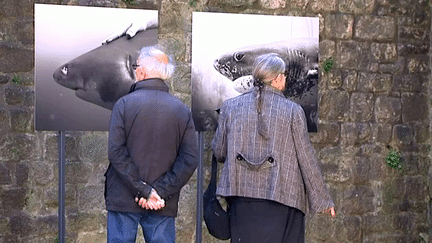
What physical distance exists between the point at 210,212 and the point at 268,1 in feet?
8.63

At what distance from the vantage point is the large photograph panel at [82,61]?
559 centimetres

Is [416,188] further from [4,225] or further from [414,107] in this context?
[4,225]

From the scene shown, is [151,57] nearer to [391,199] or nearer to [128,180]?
[128,180]

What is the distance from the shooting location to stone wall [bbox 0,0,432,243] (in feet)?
18.5

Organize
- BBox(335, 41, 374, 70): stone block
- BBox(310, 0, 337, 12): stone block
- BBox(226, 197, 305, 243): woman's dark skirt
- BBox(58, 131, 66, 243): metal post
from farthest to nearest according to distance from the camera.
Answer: BBox(335, 41, 374, 70): stone block → BBox(310, 0, 337, 12): stone block → BBox(58, 131, 66, 243): metal post → BBox(226, 197, 305, 243): woman's dark skirt

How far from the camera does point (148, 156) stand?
411 cm

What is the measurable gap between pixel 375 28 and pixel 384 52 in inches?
9.4

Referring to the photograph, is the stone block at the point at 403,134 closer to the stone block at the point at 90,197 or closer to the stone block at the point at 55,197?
the stone block at the point at 90,197

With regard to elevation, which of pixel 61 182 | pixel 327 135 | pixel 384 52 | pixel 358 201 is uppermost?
pixel 384 52

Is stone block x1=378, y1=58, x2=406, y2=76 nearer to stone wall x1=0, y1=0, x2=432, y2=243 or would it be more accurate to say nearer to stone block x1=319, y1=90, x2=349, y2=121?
stone wall x1=0, y1=0, x2=432, y2=243

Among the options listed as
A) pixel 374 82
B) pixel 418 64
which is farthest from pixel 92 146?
pixel 418 64

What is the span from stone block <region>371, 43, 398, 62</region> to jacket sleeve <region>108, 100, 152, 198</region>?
319 cm

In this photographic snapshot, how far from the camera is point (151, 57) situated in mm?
4277

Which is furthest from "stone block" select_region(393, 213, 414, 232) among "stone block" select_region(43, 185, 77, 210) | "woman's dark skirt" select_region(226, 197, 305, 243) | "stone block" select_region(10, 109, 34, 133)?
"stone block" select_region(10, 109, 34, 133)
